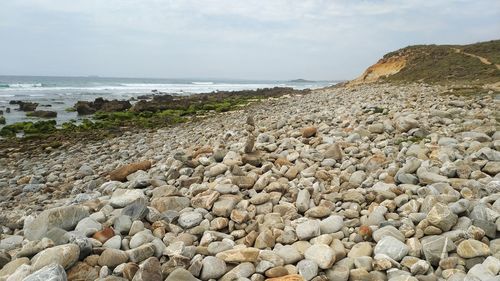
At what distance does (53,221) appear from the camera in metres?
3.94

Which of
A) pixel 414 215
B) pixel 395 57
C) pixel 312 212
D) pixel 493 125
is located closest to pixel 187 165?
pixel 312 212

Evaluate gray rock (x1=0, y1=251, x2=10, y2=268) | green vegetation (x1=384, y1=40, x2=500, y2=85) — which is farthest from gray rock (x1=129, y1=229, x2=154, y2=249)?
green vegetation (x1=384, y1=40, x2=500, y2=85)

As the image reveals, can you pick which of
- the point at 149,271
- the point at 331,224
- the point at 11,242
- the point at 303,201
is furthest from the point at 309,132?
the point at 11,242

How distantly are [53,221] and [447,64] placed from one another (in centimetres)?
3227

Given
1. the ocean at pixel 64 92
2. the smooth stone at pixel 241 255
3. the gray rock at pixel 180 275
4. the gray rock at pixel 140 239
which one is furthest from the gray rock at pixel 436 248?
the ocean at pixel 64 92

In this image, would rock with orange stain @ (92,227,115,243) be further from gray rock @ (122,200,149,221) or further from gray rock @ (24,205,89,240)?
gray rock @ (24,205,89,240)

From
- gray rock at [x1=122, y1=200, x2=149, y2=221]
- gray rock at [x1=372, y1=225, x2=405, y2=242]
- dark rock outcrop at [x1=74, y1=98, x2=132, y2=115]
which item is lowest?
dark rock outcrop at [x1=74, y1=98, x2=132, y2=115]

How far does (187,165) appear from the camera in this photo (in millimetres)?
6309

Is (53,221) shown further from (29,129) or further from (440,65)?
(440,65)

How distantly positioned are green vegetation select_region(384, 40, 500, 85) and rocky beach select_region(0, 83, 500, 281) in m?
19.7

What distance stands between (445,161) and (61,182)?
7.41 meters

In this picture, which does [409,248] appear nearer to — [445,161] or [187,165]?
[445,161]

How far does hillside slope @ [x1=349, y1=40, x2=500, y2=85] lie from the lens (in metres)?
25.3

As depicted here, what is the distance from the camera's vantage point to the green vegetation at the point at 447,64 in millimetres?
25078
